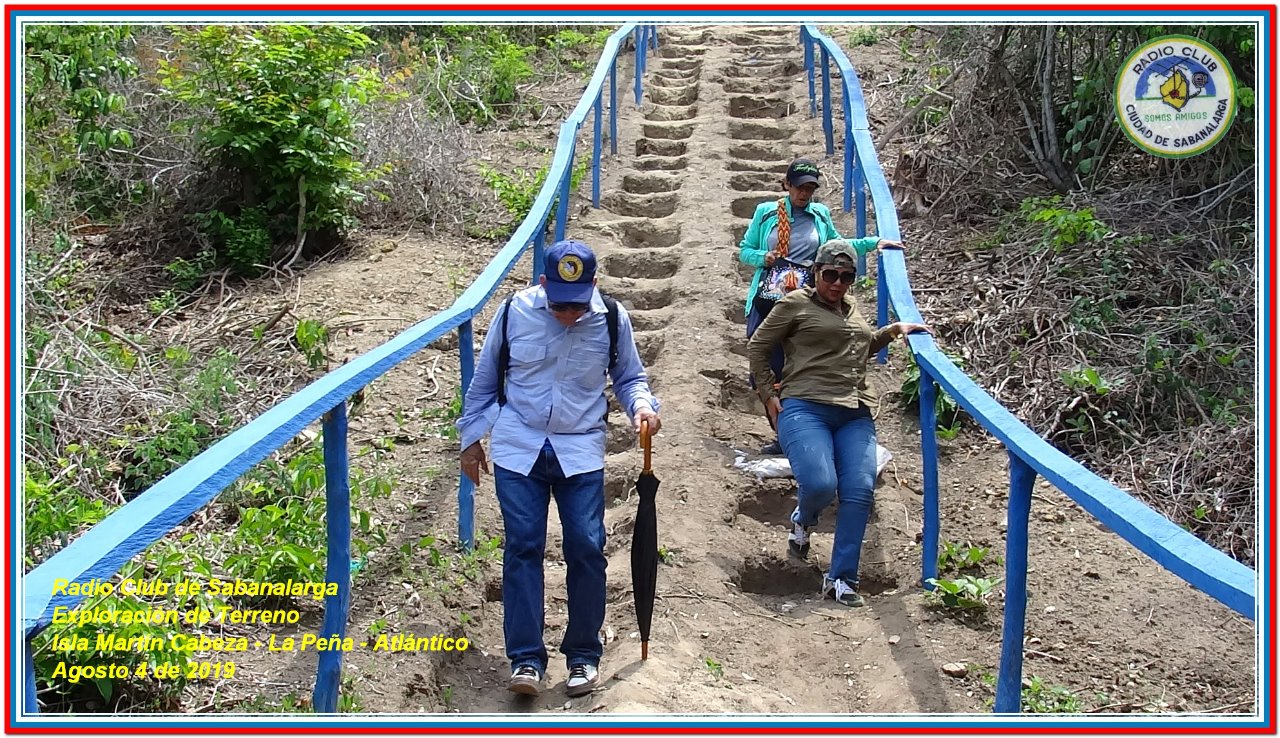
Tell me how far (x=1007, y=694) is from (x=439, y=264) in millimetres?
5440

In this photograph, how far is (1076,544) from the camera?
495 cm

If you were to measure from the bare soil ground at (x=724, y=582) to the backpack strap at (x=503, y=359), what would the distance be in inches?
32.3

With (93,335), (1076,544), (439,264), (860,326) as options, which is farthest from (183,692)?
(439,264)

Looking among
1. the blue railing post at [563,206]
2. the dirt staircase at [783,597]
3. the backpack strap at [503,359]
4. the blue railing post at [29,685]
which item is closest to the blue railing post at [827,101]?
Result: the dirt staircase at [783,597]

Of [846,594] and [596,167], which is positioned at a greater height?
[596,167]

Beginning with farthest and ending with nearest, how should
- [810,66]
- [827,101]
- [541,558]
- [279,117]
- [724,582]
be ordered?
[810,66]
[827,101]
[279,117]
[724,582]
[541,558]

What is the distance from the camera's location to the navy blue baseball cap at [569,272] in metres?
3.84

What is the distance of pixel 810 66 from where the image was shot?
35.7 ft

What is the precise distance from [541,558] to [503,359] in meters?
0.66

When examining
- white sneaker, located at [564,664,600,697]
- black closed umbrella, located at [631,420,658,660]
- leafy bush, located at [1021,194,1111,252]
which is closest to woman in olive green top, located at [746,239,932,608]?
black closed umbrella, located at [631,420,658,660]

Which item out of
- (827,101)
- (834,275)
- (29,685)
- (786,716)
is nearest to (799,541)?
(834,275)

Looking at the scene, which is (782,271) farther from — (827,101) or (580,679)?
(827,101)

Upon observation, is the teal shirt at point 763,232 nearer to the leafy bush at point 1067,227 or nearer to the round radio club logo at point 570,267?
the leafy bush at point 1067,227

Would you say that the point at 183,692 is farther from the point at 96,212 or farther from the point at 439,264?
the point at 96,212
